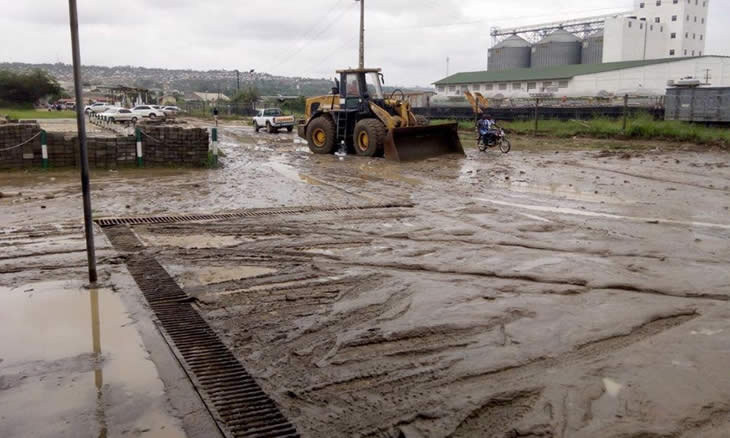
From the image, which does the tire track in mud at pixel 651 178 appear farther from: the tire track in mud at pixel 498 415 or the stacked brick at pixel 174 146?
the tire track in mud at pixel 498 415

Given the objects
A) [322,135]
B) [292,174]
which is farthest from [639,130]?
[292,174]

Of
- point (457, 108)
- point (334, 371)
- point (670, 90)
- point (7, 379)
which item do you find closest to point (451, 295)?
point (334, 371)

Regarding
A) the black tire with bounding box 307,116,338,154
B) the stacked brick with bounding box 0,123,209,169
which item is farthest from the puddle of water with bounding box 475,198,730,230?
the black tire with bounding box 307,116,338,154

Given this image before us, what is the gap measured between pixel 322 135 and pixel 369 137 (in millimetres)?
3232

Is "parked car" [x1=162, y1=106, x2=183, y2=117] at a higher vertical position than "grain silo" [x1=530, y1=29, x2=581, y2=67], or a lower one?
lower

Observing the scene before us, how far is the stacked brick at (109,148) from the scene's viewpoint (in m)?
16.1

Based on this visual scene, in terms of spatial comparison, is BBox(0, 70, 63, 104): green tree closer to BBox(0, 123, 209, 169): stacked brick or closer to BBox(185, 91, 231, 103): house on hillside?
BBox(185, 91, 231, 103): house on hillside

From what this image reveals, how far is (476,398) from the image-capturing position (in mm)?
4301

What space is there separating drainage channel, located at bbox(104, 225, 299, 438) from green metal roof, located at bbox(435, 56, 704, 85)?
194 ft

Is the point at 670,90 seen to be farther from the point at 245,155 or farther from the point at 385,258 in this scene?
the point at 385,258

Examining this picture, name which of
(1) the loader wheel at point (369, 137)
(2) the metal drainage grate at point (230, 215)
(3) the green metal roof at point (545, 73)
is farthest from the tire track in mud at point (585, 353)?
(3) the green metal roof at point (545, 73)

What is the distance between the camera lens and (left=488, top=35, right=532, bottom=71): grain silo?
8731 cm

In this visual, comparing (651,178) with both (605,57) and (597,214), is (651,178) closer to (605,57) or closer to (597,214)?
(597,214)

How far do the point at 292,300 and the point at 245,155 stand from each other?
659 inches
